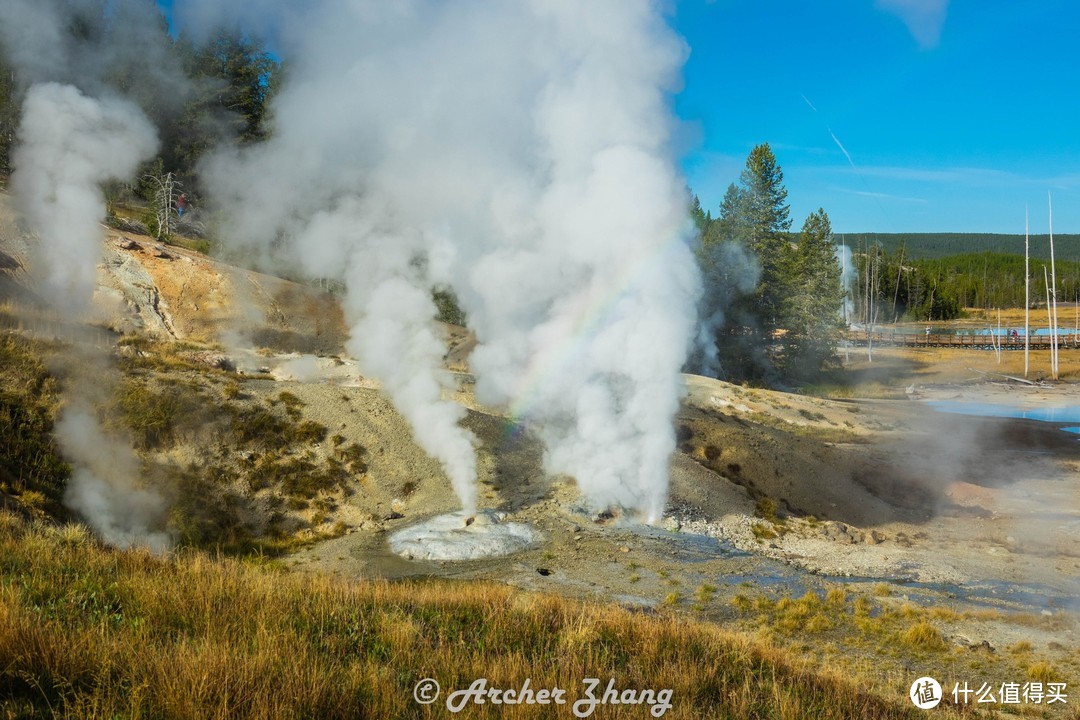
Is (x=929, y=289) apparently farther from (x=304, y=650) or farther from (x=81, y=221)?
(x=304, y=650)

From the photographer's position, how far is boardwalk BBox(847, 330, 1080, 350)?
217 ft

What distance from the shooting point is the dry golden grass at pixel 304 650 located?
14.0ft

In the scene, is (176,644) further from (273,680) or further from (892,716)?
(892,716)

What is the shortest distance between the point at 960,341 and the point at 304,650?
81.7 meters

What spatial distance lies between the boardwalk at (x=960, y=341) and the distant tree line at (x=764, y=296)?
16.3 metres

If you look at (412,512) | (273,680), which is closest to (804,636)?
(273,680)

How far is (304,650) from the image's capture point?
5.10 metres

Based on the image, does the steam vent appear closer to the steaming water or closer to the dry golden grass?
the dry golden grass

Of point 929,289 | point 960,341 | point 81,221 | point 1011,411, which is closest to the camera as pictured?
point 81,221

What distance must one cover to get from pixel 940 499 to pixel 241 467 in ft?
66.9

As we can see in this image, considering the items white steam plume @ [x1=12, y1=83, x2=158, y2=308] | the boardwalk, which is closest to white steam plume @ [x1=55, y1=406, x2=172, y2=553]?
white steam plume @ [x1=12, y1=83, x2=158, y2=308]

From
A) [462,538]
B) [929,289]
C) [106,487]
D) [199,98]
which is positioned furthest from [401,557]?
[929,289]

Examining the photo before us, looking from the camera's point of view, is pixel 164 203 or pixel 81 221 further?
pixel 164 203

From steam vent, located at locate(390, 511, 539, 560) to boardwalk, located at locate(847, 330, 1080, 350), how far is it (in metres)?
56.8
